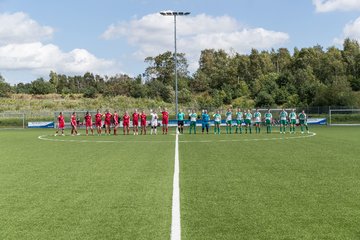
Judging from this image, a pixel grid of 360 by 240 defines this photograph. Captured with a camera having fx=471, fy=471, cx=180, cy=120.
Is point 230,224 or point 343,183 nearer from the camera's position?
point 230,224

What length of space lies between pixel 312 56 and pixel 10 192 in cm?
9924

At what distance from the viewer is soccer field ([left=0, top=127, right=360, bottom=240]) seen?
603 cm

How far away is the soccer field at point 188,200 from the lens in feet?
19.8

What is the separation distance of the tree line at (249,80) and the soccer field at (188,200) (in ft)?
186

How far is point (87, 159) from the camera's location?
1561cm

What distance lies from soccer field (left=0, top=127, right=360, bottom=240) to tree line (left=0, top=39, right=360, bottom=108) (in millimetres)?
56839

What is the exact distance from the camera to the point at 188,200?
797 cm

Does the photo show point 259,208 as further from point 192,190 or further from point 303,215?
point 192,190

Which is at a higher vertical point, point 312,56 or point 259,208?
point 312,56

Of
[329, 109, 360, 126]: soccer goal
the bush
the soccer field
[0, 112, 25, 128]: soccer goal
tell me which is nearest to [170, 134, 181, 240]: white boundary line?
the soccer field

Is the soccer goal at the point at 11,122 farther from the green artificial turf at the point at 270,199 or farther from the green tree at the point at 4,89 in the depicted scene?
the green tree at the point at 4,89

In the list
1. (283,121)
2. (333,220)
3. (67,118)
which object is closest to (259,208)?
(333,220)

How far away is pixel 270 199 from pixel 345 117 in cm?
5129

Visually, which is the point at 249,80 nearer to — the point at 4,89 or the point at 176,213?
the point at 4,89
